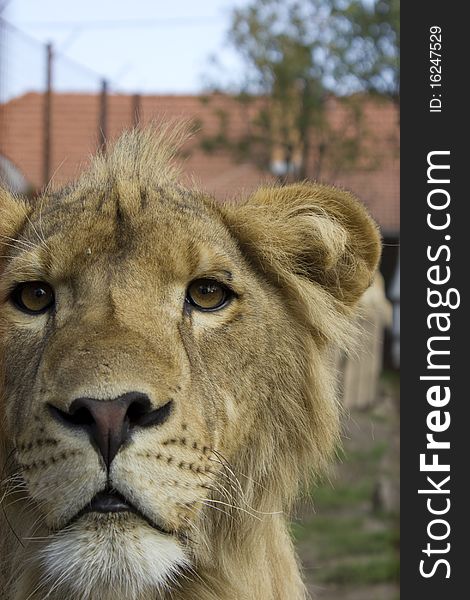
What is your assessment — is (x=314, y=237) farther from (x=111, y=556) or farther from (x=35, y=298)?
(x=111, y=556)

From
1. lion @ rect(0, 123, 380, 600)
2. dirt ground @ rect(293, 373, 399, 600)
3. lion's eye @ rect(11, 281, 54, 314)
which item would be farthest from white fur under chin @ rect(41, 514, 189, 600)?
dirt ground @ rect(293, 373, 399, 600)

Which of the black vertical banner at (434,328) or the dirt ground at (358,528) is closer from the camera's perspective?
the black vertical banner at (434,328)

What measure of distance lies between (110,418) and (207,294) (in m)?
0.59

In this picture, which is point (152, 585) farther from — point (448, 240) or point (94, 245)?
point (448, 240)

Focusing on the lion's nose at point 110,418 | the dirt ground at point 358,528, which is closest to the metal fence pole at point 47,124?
the dirt ground at point 358,528

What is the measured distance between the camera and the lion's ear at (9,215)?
2.88 m

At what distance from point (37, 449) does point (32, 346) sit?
33cm

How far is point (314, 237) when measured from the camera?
Answer: 9.52ft

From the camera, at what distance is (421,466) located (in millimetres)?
3422

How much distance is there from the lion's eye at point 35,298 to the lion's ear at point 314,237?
1.87 feet

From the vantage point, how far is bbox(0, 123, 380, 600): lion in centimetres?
225

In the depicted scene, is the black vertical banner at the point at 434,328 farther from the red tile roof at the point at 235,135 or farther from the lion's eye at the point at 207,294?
the red tile roof at the point at 235,135

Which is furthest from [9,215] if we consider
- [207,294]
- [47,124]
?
[47,124]

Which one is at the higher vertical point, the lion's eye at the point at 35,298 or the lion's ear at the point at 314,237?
the lion's ear at the point at 314,237
